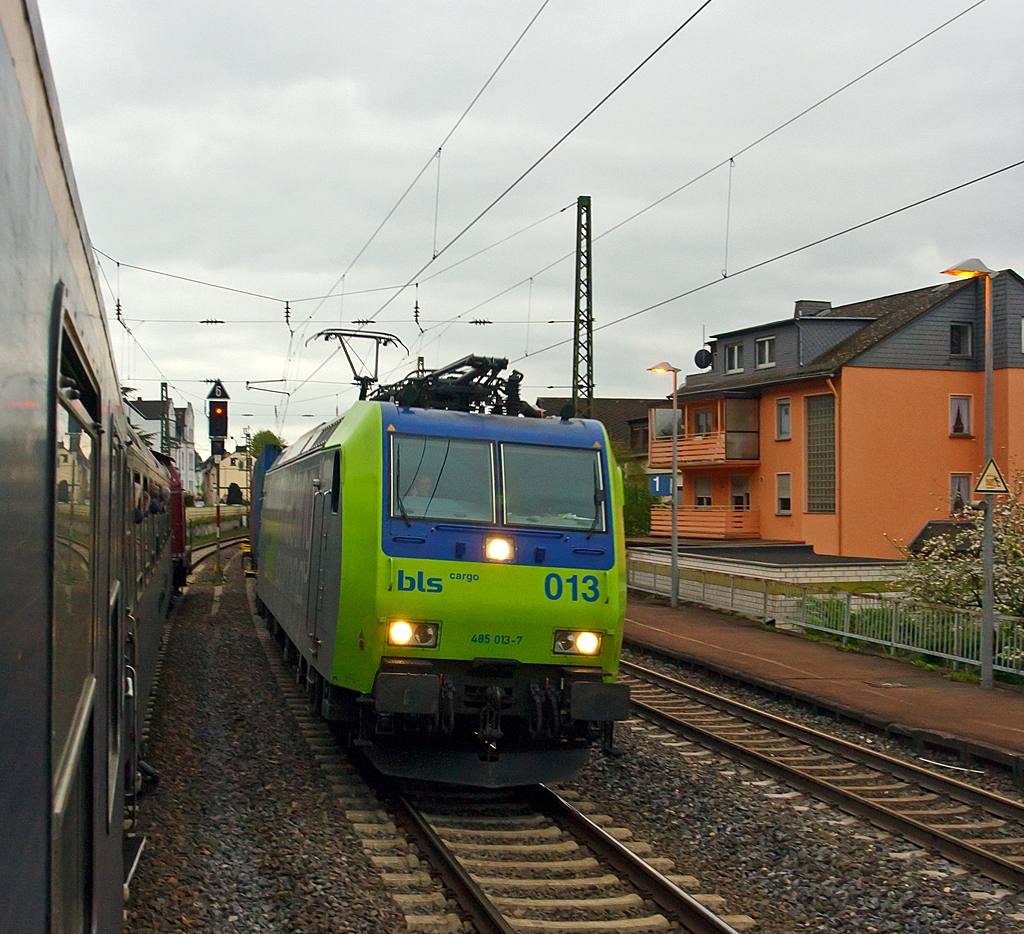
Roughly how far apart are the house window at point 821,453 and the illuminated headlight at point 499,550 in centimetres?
2652

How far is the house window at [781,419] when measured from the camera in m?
35.9

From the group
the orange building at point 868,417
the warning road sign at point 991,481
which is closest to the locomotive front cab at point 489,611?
the warning road sign at point 991,481

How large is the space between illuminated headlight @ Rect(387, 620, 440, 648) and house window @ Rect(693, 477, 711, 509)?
32492 mm

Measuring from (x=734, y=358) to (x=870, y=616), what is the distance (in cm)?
2235

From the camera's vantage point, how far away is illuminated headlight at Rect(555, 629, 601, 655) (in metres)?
8.33

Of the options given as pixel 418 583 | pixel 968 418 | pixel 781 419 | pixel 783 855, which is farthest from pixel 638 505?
pixel 783 855

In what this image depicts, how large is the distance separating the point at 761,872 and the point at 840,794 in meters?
1.95

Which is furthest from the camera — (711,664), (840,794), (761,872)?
(711,664)

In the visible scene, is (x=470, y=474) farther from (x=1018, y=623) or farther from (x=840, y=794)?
(x=1018, y=623)

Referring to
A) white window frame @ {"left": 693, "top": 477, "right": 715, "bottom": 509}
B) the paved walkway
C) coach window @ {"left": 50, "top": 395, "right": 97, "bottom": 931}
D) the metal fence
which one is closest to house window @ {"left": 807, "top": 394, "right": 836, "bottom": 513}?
white window frame @ {"left": 693, "top": 477, "right": 715, "bottom": 509}

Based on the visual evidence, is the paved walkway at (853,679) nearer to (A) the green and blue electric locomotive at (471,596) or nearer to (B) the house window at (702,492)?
(A) the green and blue electric locomotive at (471,596)

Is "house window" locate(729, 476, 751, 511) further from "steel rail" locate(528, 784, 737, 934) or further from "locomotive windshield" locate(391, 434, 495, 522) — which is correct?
"steel rail" locate(528, 784, 737, 934)

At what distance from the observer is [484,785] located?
8078 mm

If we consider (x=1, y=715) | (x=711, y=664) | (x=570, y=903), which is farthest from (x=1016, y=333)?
(x=1, y=715)
